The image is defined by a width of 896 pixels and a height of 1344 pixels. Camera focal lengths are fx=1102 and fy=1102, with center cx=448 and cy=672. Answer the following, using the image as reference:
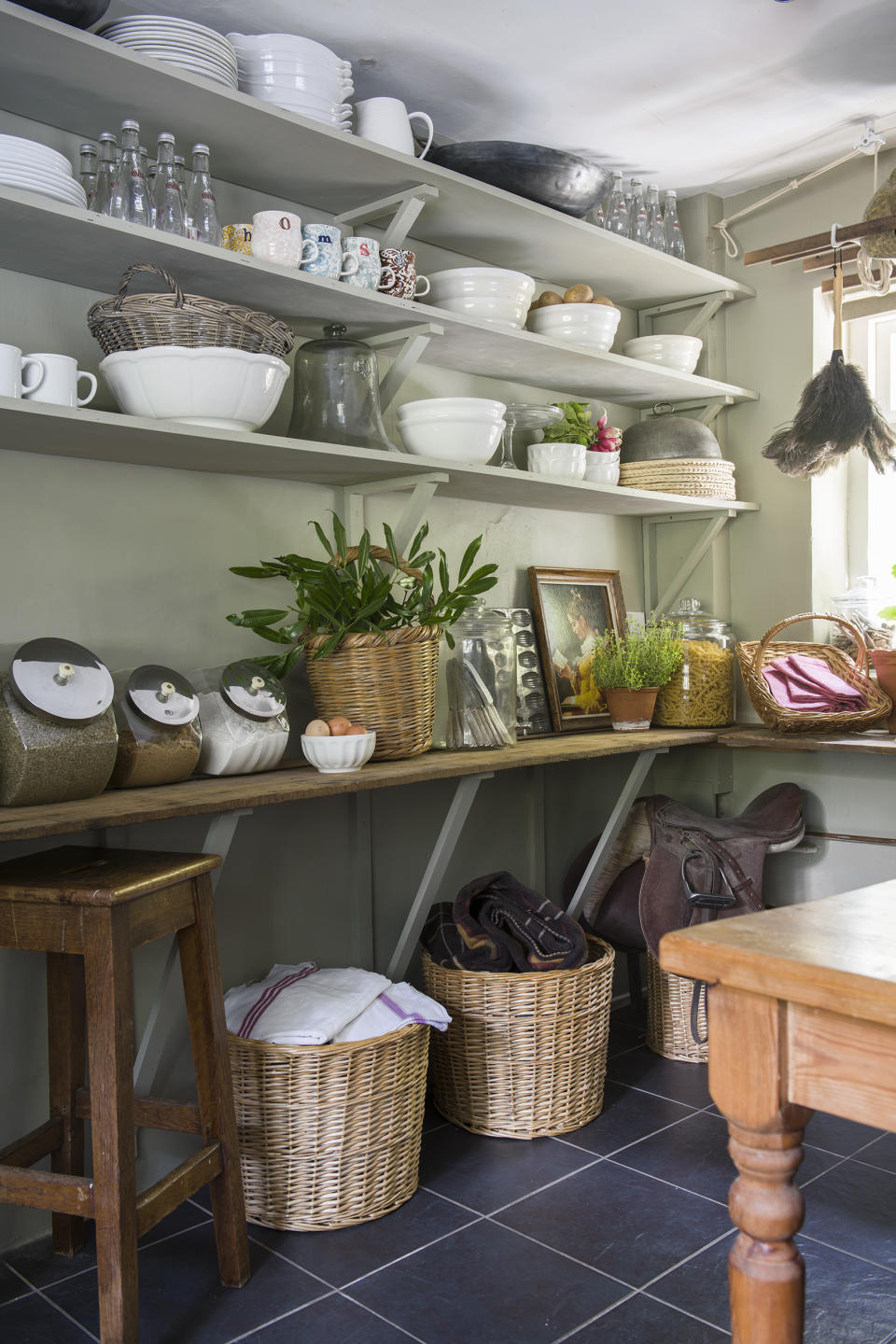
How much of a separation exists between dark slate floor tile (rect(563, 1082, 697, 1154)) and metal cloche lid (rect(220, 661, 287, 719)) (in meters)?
1.19

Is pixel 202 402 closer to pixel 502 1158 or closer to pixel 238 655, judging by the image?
pixel 238 655

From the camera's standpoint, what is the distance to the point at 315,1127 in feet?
6.76

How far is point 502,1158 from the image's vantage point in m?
2.39

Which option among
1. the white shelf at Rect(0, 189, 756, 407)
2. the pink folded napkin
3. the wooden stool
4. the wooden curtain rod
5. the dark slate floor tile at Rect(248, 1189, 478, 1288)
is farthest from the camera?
the pink folded napkin

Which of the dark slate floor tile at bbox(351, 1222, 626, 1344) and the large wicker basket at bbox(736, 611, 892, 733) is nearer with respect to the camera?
the dark slate floor tile at bbox(351, 1222, 626, 1344)

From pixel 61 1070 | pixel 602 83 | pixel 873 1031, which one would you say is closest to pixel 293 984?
pixel 61 1070

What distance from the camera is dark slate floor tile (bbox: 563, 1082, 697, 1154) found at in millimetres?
2471

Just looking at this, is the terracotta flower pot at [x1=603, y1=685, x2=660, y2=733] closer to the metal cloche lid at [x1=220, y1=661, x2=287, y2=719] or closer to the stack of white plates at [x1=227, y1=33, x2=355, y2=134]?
the metal cloche lid at [x1=220, y1=661, x2=287, y2=719]

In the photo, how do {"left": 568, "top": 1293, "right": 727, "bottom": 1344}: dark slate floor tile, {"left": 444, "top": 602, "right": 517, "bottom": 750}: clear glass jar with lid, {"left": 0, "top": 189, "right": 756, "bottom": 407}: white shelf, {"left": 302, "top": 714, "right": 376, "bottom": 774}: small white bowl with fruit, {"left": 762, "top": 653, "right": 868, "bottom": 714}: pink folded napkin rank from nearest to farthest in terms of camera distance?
{"left": 568, "top": 1293, "right": 727, "bottom": 1344}: dark slate floor tile < {"left": 0, "top": 189, "right": 756, "bottom": 407}: white shelf < {"left": 302, "top": 714, "right": 376, "bottom": 774}: small white bowl with fruit < {"left": 444, "top": 602, "right": 517, "bottom": 750}: clear glass jar with lid < {"left": 762, "top": 653, "right": 868, "bottom": 714}: pink folded napkin

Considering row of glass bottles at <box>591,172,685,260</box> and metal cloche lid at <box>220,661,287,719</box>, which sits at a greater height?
row of glass bottles at <box>591,172,685,260</box>

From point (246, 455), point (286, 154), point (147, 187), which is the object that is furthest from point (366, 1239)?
point (286, 154)

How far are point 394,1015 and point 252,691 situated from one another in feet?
2.31

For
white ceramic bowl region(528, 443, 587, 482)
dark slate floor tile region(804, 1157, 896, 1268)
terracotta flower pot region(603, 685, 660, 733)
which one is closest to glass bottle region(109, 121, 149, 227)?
white ceramic bowl region(528, 443, 587, 482)

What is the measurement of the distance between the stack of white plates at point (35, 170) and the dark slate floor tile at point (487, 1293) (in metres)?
1.92
